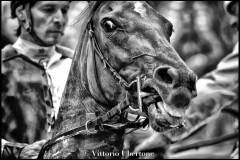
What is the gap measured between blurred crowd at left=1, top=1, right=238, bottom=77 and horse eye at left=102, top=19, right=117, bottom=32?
1.75 meters

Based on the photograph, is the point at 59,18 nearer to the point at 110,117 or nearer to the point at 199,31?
the point at 110,117

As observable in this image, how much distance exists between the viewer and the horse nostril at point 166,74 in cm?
178

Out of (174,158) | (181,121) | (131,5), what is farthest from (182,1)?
(181,121)

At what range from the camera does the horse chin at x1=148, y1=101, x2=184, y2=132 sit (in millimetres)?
1804

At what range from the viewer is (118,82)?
6.54ft

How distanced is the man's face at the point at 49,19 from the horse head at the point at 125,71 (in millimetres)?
712

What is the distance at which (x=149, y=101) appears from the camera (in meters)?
1.87

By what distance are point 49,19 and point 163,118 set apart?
4.21ft

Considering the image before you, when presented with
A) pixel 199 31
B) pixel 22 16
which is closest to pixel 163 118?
pixel 22 16

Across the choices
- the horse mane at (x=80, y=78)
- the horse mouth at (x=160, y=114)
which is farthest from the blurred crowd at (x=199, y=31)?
the horse mouth at (x=160, y=114)

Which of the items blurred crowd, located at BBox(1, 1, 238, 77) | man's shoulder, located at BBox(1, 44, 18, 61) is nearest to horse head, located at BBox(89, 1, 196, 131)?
man's shoulder, located at BBox(1, 44, 18, 61)

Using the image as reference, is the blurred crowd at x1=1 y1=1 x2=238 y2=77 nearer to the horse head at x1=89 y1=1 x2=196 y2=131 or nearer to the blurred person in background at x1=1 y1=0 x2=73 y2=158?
→ the blurred person in background at x1=1 y1=0 x2=73 y2=158

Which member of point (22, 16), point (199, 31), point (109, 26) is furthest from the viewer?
point (199, 31)

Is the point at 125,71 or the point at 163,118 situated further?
the point at 125,71
